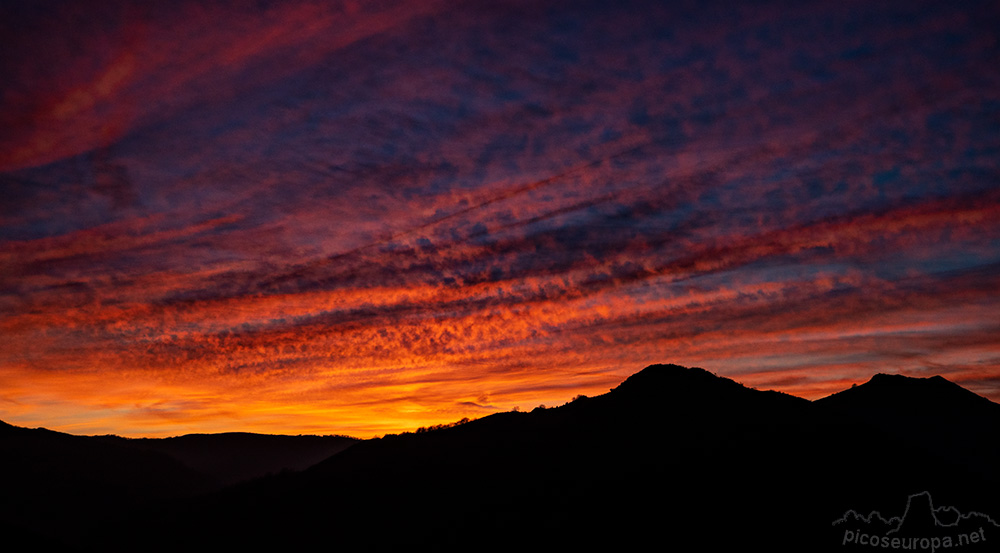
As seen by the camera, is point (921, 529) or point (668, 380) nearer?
point (921, 529)

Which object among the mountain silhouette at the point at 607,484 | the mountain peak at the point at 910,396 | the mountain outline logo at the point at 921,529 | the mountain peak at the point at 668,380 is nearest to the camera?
the mountain outline logo at the point at 921,529

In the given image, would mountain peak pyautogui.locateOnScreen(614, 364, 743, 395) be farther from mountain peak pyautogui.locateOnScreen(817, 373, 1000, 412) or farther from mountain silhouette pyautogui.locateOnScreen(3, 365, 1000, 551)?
mountain peak pyautogui.locateOnScreen(817, 373, 1000, 412)

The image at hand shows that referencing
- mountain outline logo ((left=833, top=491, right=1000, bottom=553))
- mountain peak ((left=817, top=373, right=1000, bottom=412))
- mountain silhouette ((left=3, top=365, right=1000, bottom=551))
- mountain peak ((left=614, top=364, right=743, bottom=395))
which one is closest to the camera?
mountain outline logo ((left=833, top=491, right=1000, bottom=553))

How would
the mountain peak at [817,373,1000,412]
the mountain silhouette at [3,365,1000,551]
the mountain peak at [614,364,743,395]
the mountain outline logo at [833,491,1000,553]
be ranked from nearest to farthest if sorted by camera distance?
1. the mountain outline logo at [833,491,1000,553]
2. the mountain silhouette at [3,365,1000,551]
3. the mountain peak at [614,364,743,395]
4. the mountain peak at [817,373,1000,412]

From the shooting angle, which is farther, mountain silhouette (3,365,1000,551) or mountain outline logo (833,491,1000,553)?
mountain silhouette (3,365,1000,551)

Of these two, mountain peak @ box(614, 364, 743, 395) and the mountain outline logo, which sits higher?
mountain peak @ box(614, 364, 743, 395)

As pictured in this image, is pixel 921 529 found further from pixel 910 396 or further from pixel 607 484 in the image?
pixel 910 396

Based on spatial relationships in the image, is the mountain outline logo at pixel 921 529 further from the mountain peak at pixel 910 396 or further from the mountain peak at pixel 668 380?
the mountain peak at pixel 910 396

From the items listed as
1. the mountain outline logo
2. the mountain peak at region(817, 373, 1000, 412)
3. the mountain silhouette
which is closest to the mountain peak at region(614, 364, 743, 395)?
the mountain silhouette

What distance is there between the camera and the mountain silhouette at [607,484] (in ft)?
107

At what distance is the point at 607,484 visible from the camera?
121ft

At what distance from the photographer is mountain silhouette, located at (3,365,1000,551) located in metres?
32.7

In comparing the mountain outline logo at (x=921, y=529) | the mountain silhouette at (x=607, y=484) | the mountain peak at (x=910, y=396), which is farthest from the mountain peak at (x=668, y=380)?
the mountain peak at (x=910, y=396)

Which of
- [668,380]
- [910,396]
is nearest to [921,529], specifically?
[668,380]
